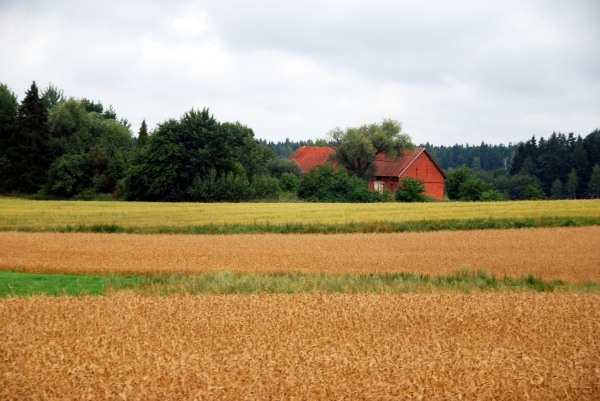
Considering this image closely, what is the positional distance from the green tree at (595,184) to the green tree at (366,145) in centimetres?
3081

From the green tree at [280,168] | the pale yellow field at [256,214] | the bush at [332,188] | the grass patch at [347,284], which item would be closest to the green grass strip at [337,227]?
the pale yellow field at [256,214]

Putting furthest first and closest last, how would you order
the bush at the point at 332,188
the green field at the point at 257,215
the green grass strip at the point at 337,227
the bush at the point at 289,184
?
the bush at the point at 289,184
the bush at the point at 332,188
the green field at the point at 257,215
the green grass strip at the point at 337,227

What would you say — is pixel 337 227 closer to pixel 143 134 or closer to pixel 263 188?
pixel 263 188

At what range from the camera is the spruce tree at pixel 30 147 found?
60500 mm

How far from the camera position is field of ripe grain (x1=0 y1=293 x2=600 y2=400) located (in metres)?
5.75

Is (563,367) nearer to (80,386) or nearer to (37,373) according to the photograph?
(80,386)

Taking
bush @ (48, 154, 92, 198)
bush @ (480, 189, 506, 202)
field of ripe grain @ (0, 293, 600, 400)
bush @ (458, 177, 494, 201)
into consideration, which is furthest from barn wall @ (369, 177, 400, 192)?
field of ripe grain @ (0, 293, 600, 400)

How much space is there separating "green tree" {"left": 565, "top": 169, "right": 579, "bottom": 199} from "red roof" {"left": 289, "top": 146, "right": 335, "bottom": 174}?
122 feet

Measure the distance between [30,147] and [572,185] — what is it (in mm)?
74170

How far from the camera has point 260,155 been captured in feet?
209

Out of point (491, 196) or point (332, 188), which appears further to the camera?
point (332, 188)

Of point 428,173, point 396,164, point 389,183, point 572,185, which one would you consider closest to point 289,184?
point 389,183

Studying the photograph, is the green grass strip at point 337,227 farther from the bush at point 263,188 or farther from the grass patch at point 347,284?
the bush at point 263,188

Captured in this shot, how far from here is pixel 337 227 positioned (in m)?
29.8
